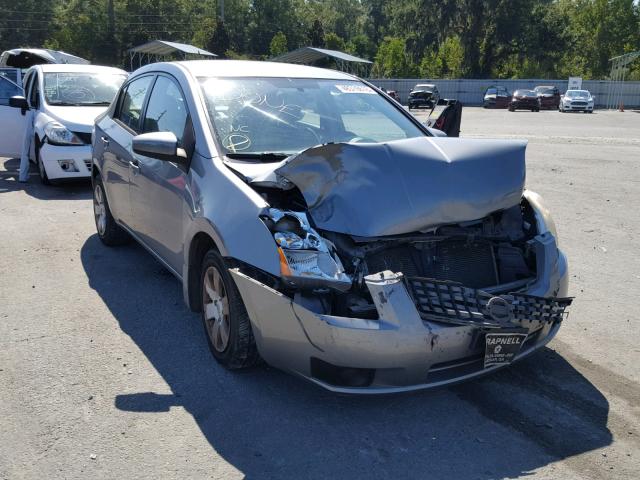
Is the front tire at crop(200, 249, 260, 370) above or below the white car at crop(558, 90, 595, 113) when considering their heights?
below

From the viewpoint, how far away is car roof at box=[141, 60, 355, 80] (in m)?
4.95

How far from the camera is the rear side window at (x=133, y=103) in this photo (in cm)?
564

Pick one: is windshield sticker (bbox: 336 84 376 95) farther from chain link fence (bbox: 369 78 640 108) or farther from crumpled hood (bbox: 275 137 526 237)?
chain link fence (bbox: 369 78 640 108)

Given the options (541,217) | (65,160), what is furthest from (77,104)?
(541,217)

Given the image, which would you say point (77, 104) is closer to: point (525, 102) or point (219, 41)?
point (525, 102)

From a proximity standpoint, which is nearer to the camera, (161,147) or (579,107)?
(161,147)

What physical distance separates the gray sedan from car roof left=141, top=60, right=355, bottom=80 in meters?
0.04

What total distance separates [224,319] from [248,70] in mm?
2103

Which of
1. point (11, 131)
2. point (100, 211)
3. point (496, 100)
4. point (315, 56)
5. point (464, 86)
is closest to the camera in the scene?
point (100, 211)

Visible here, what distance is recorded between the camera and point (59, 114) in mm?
10086

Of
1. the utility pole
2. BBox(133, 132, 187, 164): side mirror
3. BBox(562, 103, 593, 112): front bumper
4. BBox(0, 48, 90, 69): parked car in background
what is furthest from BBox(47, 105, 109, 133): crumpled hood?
the utility pole

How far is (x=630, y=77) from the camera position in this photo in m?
64.4

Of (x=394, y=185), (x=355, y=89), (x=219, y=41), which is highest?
(x=219, y=41)

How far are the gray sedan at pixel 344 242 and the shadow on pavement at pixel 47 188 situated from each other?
5.30 meters
